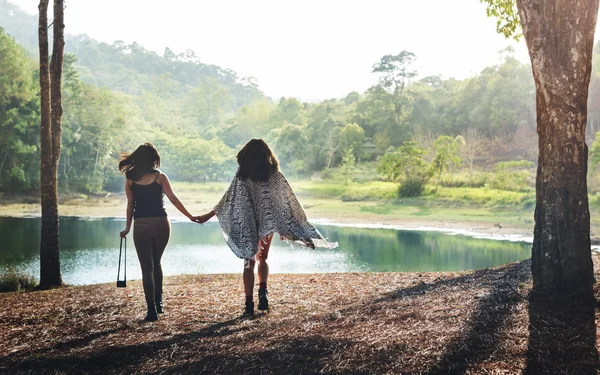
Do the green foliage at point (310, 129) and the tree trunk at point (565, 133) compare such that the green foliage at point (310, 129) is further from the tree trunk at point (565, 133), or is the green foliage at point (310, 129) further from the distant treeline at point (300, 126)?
the tree trunk at point (565, 133)

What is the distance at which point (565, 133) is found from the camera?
17.0 feet

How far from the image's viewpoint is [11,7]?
174m

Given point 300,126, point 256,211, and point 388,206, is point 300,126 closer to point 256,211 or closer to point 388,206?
point 388,206

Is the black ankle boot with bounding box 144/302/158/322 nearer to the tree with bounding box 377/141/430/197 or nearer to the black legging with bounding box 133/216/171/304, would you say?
the black legging with bounding box 133/216/171/304

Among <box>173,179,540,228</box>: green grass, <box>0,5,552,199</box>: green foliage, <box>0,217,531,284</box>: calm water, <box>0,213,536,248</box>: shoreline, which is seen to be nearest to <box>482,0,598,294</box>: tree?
<box>0,217,531,284</box>: calm water

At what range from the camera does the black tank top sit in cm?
562

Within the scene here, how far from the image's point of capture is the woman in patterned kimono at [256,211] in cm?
575

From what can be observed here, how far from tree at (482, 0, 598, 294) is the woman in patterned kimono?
2178 millimetres

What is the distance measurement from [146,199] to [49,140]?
165 inches

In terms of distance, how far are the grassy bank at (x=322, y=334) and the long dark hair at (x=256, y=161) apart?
4.27ft

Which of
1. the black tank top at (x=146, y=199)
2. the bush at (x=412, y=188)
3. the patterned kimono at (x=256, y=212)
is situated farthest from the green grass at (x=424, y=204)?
the black tank top at (x=146, y=199)

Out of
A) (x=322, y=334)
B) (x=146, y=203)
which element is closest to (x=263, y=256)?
(x=146, y=203)

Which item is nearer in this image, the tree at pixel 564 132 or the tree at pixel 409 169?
the tree at pixel 564 132

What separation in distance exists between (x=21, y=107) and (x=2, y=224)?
11.2 metres
